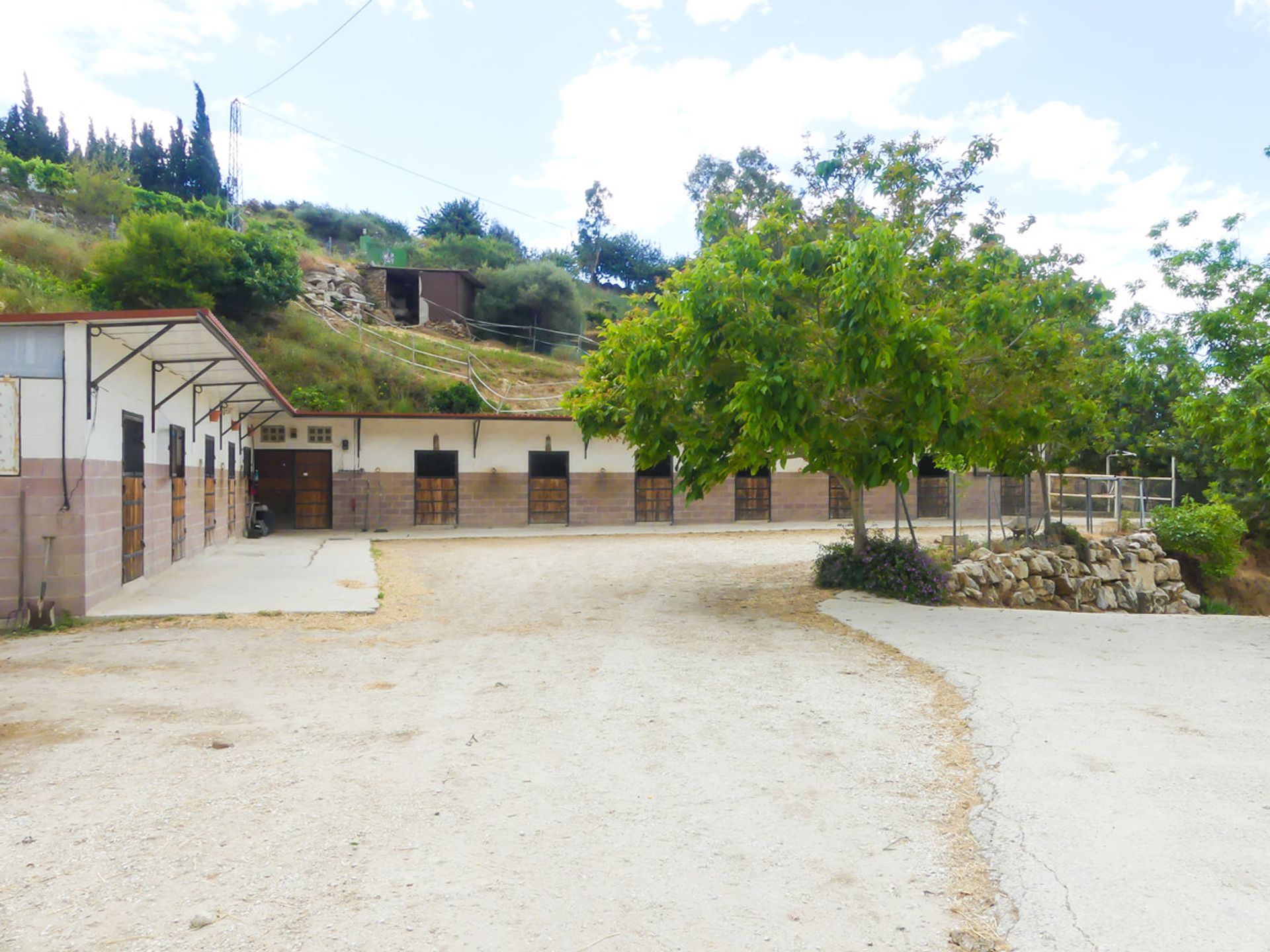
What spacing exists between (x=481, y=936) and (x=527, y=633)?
5822 mm

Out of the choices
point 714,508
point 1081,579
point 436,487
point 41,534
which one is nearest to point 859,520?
point 1081,579

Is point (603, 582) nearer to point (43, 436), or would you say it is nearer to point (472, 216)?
point (43, 436)

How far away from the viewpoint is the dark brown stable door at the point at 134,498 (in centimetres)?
987

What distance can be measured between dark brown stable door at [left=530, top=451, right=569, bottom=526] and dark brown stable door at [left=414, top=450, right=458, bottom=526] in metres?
2.02

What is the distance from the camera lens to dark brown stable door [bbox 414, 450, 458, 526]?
22094 mm

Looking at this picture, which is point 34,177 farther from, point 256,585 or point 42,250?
point 256,585

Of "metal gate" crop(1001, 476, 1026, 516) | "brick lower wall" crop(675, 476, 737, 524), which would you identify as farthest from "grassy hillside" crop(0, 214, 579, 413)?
"metal gate" crop(1001, 476, 1026, 516)

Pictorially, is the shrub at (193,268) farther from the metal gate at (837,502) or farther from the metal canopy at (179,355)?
the metal gate at (837,502)

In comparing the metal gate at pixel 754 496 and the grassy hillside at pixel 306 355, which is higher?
the grassy hillside at pixel 306 355

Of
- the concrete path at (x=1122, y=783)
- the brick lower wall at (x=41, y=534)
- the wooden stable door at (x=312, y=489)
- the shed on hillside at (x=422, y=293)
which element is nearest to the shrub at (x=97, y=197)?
the shed on hillside at (x=422, y=293)

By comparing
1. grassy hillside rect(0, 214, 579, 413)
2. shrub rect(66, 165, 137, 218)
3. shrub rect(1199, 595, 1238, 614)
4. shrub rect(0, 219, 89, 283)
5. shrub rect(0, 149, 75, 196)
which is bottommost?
shrub rect(1199, 595, 1238, 614)

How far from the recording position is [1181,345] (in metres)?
21.3

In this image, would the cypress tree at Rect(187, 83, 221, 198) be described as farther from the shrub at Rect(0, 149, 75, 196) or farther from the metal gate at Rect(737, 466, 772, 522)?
the metal gate at Rect(737, 466, 772, 522)

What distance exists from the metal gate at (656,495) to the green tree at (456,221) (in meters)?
38.5
